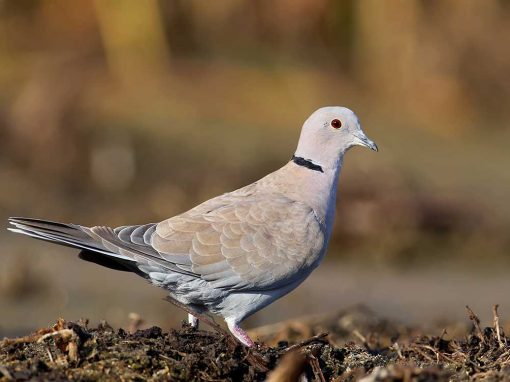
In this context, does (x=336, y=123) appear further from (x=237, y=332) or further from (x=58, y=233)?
(x=58, y=233)

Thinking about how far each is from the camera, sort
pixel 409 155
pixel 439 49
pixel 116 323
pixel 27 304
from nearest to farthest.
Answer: pixel 116 323 → pixel 27 304 → pixel 409 155 → pixel 439 49

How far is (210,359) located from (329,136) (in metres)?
2.35

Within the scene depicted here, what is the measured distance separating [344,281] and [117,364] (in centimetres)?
616

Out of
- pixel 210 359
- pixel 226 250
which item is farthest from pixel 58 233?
pixel 210 359

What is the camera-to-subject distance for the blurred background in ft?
35.9

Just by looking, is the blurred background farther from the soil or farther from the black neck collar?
the soil

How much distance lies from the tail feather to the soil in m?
0.46

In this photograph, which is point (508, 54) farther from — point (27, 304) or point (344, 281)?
point (27, 304)

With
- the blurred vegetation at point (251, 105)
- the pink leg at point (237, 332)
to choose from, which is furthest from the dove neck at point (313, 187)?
the blurred vegetation at point (251, 105)

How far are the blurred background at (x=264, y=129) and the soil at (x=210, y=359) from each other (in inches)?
161

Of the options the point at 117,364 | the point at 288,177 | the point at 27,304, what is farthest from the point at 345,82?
the point at 117,364

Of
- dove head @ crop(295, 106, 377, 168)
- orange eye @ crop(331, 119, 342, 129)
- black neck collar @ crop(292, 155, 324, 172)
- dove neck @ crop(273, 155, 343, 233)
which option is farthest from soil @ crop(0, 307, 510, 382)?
orange eye @ crop(331, 119, 342, 129)

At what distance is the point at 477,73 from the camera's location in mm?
15305

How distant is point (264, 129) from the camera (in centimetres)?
1460
